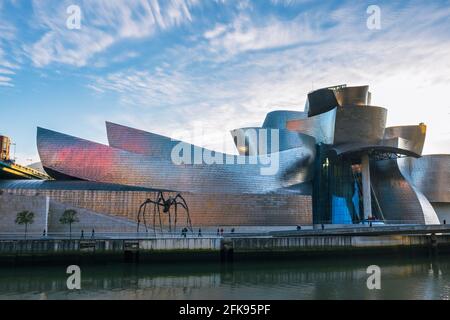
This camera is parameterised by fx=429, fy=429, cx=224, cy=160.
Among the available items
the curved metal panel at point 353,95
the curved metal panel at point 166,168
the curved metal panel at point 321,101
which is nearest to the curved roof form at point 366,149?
the curved metal panel at point 353,95

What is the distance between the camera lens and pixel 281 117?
152ft

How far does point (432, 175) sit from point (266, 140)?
54.1 ft

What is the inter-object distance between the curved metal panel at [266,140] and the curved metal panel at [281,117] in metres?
6.86

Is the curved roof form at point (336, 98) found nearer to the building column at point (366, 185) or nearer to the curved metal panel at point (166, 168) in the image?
the building column at point (366, 185)

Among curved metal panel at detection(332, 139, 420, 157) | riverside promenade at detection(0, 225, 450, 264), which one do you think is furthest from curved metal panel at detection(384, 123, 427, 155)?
Result: riverside promenade at detection(0, 225, 450, 264)

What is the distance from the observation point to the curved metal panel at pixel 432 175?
40188 millimetres

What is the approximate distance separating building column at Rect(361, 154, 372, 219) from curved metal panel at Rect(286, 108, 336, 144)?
347cm

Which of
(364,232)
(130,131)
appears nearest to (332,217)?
(364,232)

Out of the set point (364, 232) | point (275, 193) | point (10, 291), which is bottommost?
point (10, 291)

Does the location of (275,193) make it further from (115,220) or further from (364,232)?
(115,220)

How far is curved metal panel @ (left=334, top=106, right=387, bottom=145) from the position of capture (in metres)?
35.7

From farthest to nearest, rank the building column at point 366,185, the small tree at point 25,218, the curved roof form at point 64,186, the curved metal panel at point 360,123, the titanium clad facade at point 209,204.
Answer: the building column at point 366,185, the curved metal panel at point 360,123, the curved roof form at point 64,186, the titanium clad facade at point 209,204, the small tree at point 25,218
